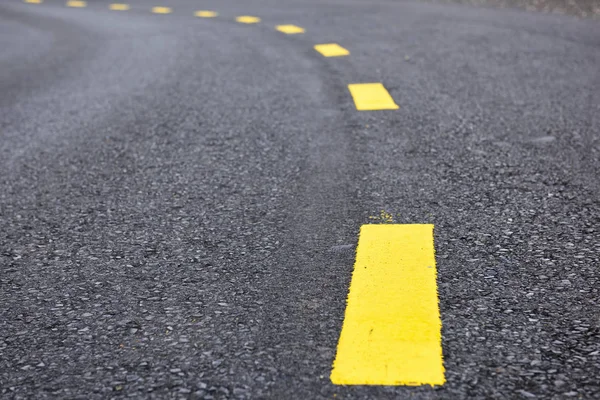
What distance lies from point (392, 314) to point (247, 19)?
768 cm

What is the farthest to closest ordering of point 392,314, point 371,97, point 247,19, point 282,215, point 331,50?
point 247,19
point 331,50
point 371,97
point 282,215
point 392,314

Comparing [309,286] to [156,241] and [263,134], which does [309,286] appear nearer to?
[156,241]

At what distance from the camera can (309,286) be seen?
7.39 ft

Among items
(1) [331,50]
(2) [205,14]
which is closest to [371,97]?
(1) [331,50]

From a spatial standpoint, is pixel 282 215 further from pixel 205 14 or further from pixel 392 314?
pixel 205 14

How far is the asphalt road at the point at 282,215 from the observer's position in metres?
1.86

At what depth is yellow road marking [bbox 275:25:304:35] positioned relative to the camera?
7.94 meters

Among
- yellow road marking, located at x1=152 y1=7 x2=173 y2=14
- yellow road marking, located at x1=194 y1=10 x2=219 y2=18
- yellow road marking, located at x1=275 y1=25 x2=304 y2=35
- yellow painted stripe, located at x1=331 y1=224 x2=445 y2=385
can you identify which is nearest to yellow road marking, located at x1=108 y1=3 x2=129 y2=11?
yellow road marking, located at x1=152 y1=7 x2=173 y2=14

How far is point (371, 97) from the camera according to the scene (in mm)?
4707

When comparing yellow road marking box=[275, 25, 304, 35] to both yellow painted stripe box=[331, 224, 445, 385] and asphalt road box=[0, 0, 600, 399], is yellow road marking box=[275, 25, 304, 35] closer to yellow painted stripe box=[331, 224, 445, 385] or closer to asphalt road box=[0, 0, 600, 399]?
asphalt road box=[0, 0, 600, 399]

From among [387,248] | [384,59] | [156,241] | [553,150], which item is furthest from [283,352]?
[384,59]

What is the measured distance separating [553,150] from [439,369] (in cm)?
200

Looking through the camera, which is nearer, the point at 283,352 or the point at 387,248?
the point at 283,352

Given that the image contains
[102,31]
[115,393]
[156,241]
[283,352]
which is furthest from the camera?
[102,31]
